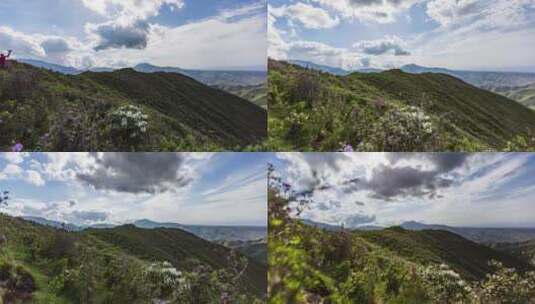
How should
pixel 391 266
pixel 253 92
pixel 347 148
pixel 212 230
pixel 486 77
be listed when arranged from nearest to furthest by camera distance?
1. pixel 391 266
2. pixel 347 148
3. pixel 212 230
4. pixel 253 92
5. pixel 486 77

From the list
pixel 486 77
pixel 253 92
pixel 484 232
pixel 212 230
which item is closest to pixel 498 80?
pixel 486 77

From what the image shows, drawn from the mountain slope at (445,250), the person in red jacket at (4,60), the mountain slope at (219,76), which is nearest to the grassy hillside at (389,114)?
the mountain slope at (219,76)

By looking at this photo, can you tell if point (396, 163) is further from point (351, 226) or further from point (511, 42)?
point (511, 42)

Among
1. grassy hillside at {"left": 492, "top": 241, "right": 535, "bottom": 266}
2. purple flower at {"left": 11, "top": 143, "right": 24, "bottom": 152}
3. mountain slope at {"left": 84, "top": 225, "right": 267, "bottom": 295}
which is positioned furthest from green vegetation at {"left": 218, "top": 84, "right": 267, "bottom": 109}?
grassy hillside at {"left": 492, "top": 241, "right": 535, "bottom": 266}

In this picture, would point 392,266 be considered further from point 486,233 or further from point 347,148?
point 347,148

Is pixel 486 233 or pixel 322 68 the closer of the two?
pixel 486 233

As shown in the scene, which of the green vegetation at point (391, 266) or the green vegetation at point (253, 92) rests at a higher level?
the green vegetation at point (253, 92)

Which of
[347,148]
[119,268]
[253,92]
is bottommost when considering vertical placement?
[119,268]

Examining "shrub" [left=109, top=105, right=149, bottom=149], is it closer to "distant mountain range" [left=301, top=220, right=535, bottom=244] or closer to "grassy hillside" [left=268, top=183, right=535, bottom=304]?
"grassy hillside" [left=268, top=183, right=535, bottom=304]

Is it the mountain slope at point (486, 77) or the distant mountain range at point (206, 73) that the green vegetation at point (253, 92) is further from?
the mountain slope at point (486, 77)
